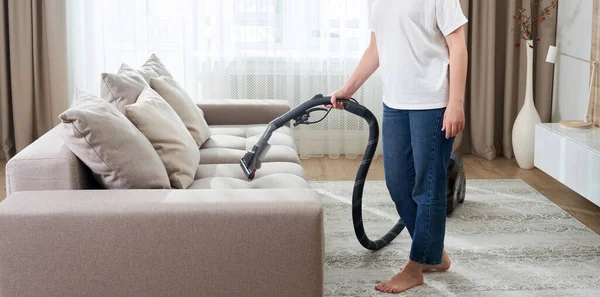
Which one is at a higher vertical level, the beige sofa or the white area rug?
the beige sofa

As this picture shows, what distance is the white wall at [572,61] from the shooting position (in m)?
4.83

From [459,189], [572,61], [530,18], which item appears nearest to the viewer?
[459,189]

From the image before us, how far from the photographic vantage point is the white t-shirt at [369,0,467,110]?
2.90 meters

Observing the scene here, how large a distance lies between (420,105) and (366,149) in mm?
497

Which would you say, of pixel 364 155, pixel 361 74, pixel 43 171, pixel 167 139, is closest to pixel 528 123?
pixel 364 155

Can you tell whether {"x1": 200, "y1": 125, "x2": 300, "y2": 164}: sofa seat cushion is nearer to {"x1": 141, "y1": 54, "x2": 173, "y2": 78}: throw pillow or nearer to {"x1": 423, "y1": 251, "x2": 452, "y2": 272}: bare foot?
{"x1": 141, "y1": 54, "x2": 173, "y2": 78}: throw pillow

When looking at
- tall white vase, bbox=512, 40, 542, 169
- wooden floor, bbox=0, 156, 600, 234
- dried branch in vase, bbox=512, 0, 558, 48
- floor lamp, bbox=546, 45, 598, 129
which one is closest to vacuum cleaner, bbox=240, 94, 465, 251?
wooden floor, bbox=0, 156, 600, 234

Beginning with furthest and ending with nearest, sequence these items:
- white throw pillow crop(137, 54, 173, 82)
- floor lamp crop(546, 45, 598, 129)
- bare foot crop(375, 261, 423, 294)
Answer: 1. floor lamp crop(546, 45, 598, 129)
2. white throw pillow crop(137, 54, 173, 82)
3. bare foot crop(375, 261, 423, 294)

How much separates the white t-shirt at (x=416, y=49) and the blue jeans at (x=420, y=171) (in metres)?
0.06

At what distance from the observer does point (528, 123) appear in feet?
17.0

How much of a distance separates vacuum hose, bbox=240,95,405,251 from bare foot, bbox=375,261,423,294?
0.38m

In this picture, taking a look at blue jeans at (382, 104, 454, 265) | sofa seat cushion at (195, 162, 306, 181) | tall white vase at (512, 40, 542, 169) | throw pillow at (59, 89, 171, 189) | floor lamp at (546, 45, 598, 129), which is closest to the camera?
throw pillow at (59, 89, 171, 189)

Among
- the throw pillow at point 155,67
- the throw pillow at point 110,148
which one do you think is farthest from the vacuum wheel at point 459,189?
the throw pillow at point 110,148

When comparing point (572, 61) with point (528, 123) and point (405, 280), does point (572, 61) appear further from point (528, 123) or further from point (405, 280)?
point (405, 280)
